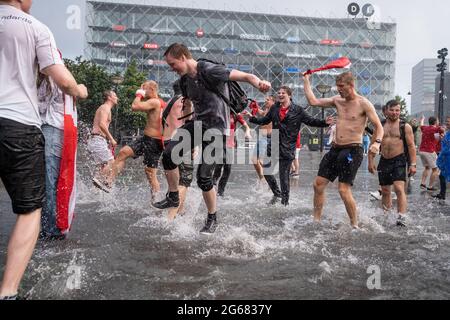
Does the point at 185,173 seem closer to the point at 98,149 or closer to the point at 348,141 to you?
the point at 348,141

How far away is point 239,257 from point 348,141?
2311 mm

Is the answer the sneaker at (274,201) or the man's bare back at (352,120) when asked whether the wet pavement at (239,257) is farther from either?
the man's bare back at (352,120)

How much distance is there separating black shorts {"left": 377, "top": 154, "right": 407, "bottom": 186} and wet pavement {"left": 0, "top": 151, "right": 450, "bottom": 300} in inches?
20.6

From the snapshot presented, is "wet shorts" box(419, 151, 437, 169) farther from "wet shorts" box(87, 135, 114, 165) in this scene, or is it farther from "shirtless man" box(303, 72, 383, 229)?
"wet shorts" box(87, 135, 114, 165)

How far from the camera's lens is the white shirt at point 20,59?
254 centimetres

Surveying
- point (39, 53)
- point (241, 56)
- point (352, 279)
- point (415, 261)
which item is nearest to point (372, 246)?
point (415, 261)

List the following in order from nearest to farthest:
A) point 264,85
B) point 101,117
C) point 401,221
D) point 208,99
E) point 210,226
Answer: point 264,85 < point 208,99 < point 210,226 < point 401,221 < point 101,117

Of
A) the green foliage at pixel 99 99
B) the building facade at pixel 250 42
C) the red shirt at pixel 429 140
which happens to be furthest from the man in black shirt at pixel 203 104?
the building facade at pixel 250 42

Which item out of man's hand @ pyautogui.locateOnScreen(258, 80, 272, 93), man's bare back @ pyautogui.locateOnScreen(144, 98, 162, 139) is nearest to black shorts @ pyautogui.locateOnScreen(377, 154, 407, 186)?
man's hand @ pyautogui.locateOnScreen(258, 80, 272, 93)

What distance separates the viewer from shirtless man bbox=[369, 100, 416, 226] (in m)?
5.94

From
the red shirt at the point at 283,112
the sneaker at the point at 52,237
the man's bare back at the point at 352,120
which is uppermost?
the red shirt at the point at 283,112

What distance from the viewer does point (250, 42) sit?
70250 mm
